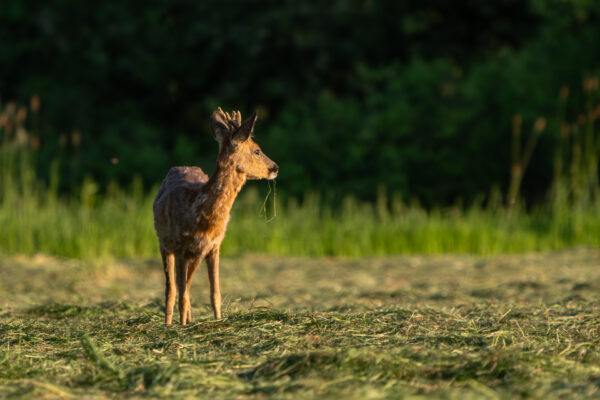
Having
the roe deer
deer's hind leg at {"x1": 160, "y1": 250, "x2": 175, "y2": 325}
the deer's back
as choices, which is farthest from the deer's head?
deer's hind leg at {"x1": 160, "y1": 250, "x2": 175, "y2": 325}

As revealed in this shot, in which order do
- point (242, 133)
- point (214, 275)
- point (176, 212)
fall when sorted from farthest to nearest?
1. point (214, 275)
2. point (176, 212)
3. point (242, 133)

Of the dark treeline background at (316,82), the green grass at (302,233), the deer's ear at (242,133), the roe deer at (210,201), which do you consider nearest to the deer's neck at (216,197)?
the roe deer at (210,201)

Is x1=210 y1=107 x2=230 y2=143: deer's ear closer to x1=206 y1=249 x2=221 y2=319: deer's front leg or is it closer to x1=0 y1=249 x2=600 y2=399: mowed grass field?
x1=206 y1=249 x2=221 y2=319: deer's front leg

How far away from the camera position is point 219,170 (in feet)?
13.4

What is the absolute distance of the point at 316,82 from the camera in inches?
687

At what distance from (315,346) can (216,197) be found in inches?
36.1

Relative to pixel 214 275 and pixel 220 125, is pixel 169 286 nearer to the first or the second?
pixel 214 275

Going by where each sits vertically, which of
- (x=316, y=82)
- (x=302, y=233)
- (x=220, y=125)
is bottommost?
(x=302, y=233)

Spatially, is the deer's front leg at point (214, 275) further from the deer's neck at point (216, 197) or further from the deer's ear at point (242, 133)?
the deer's ear at point (242, 133)

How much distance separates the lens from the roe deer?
4.07m

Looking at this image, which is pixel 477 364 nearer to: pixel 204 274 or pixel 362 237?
pixel 204 274

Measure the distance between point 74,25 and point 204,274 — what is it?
482 inches

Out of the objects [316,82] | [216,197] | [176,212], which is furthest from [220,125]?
[316,82]

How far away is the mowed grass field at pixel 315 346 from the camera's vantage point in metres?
3.11
